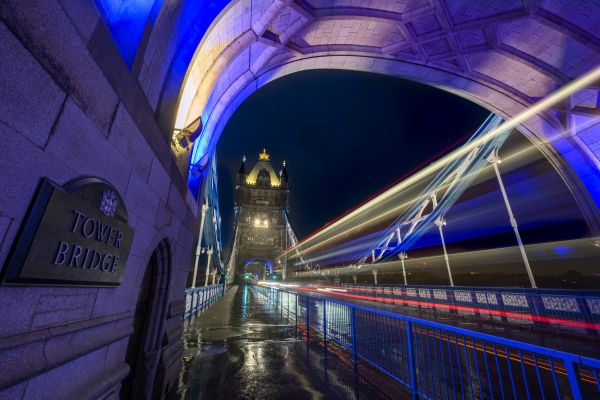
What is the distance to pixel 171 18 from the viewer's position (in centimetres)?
384

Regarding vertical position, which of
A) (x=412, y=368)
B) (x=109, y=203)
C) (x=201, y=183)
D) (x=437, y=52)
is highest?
(x=437, y=52)

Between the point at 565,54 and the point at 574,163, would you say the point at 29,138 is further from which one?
the point at 574,163

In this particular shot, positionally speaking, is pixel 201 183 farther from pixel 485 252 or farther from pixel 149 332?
pixel 485 252

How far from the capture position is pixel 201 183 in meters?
6.81

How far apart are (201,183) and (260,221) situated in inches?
2358

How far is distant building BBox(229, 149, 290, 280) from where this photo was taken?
62.1m

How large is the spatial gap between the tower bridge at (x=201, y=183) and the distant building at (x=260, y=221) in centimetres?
5266

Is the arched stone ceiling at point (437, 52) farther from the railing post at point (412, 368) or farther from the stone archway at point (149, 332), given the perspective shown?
the railing post at point (412, 368)

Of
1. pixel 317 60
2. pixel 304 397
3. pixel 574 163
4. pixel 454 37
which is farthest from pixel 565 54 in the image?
pixel 304 397

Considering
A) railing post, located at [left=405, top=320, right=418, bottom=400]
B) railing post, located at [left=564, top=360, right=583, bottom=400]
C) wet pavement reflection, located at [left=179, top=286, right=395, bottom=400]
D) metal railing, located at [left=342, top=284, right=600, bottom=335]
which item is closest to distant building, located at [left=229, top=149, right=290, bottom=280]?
metal railing, located at [left=342, top=284, right=600, bottom=335]

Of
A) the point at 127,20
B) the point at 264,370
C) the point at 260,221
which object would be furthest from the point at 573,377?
the point at 260,221

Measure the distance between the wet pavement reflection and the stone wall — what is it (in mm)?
1743

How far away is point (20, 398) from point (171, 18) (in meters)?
4.76

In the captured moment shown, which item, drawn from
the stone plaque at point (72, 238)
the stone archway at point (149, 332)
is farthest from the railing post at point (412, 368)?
the stone plaque at point (72, 238)
